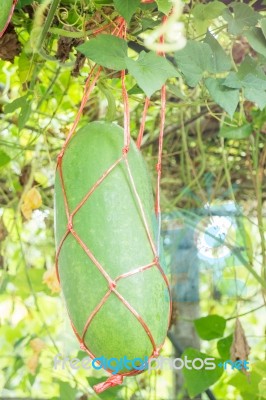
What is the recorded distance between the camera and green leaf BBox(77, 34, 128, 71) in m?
0.76

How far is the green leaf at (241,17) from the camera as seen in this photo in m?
0.90

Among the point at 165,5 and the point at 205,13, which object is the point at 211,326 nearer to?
the point at 205,13

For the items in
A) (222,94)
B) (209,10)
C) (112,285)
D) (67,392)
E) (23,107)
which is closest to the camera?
(112,285)

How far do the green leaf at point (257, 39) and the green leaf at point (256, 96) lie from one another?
0.05 metres

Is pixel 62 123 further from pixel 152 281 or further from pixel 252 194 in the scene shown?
pixel 152 281

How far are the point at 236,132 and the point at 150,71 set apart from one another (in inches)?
21.7

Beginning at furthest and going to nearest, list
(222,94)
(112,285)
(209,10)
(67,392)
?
(67,392) → (209,10) → (222,94) → (112,285)

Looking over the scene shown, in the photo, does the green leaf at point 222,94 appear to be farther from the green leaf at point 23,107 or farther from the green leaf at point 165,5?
the green leaf at point 23,107

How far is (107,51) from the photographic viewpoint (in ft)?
2.51

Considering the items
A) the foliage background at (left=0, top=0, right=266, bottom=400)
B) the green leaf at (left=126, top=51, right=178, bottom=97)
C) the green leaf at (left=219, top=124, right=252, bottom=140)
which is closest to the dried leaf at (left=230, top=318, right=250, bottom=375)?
the foliage background at (left=0, top=0, right=266, bottom=400)

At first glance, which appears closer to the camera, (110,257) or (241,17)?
(110,257)

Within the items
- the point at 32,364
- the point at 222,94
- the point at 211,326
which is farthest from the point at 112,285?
the point at 32,364

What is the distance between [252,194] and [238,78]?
3.05 ft

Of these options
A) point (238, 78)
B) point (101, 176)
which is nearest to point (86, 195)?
point (101, 176)
